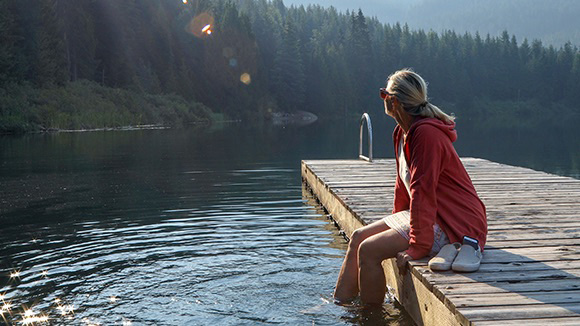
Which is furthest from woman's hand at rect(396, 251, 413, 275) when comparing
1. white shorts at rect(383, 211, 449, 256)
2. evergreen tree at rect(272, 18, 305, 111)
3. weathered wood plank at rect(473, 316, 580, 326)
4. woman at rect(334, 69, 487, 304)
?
evergreen tree at rect(272, 18, 305, 111)

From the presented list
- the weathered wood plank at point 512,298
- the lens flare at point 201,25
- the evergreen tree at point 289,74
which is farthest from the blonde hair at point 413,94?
the evergreen tree at point 289,74

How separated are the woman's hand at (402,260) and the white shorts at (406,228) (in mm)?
141

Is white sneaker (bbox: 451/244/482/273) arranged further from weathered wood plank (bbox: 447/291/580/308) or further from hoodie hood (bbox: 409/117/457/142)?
hoodie hood (bbox: 409/117/457/142)

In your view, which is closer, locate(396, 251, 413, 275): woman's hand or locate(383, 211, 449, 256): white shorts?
locate(383, 211, 449, 256): white shorts

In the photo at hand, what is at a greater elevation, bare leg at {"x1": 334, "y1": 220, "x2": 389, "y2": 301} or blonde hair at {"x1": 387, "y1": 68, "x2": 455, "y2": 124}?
blonde hair at {"x1": 387, "y1": 68, "x2": 455, "y2": 124}

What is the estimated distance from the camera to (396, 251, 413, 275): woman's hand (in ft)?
14.7

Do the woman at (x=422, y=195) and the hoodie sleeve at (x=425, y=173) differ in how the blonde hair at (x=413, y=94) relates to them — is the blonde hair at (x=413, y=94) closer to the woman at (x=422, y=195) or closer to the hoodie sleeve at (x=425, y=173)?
the woman at (x=422, y=195)

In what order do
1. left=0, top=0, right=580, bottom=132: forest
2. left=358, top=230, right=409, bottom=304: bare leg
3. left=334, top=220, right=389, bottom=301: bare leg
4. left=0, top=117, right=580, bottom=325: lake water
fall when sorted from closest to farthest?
left=358, top=230, right=409, bottom=304: bare leg → left=334, top=220, right=389, bottom=301: bare leg → left=0, top=117, right=580, bottom=325: lake water → left=0, top=0, right=580, bottom=132: forest

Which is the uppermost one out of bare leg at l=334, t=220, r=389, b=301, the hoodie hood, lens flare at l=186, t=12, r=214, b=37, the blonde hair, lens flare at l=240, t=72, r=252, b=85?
lens flare at l=186, t=12, r=214, b=37

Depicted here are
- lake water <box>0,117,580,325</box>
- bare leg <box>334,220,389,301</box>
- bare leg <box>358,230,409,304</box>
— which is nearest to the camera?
bare leg <box>358,230,409,304</box>

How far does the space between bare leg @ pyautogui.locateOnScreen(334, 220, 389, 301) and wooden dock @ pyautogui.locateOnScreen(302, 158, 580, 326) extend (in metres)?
0.37

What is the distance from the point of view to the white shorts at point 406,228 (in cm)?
433

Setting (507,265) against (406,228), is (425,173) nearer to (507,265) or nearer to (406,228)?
(406,228)

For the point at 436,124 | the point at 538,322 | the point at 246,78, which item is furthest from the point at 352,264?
the point at 246,78
